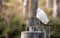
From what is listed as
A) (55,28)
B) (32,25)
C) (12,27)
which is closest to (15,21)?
(12,27)

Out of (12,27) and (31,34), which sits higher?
(31,34)

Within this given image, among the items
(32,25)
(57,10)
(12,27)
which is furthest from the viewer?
(57,10)

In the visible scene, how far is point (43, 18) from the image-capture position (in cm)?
511

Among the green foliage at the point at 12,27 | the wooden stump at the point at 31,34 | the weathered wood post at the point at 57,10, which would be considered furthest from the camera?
the weathered wood post at the point at 57,10

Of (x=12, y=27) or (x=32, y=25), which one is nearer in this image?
(x=32, y=25)

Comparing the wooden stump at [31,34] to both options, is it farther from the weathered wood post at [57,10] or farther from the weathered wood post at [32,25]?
the weathered wood post at [57,10]

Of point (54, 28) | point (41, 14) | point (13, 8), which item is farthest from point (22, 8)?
point (41, 14)

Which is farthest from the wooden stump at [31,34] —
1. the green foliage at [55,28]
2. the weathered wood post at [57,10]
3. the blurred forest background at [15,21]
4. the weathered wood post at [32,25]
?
the weathered wood post at [57,10]

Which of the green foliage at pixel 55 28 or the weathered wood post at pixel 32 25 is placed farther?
the green foliage at pixel 55 28

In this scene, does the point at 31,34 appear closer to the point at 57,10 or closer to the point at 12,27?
the point at 12,27

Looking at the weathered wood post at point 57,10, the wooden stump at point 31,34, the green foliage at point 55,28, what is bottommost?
the green foliage at point 55,28

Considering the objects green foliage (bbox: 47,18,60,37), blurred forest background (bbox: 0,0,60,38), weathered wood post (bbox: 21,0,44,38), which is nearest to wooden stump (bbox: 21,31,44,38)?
weathered wood post (bbox: 21,0,44,38)

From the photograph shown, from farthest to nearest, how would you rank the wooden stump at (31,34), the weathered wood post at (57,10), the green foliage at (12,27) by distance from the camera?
the weathered wood post at (57,10) → the green foliage at (12,27) → the wooden stump at (31,34)

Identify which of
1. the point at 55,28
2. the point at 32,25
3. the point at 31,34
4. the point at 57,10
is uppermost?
the point at 57,10
